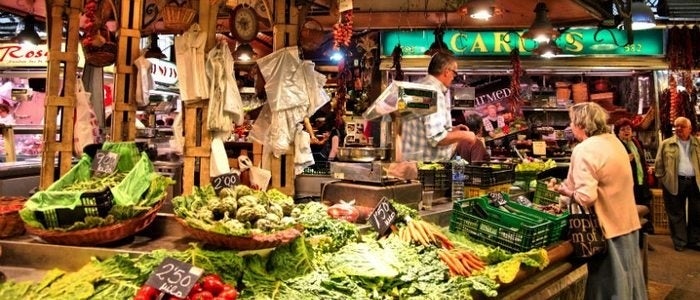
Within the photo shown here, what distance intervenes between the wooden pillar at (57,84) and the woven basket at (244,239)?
3.61 metres

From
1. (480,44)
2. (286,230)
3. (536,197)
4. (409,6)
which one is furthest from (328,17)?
(286,230)

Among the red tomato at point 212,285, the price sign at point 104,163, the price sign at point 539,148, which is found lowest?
the red tomato at point 212,285

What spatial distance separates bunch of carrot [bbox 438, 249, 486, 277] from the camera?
3.09 meters

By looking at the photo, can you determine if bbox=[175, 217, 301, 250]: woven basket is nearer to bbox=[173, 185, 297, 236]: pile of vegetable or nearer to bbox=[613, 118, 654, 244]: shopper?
bbox=[173, 185, 297, 236]: pile of vegetable

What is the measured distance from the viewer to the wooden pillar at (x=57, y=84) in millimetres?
5543

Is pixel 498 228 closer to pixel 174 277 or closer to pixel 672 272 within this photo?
pixel 174 277

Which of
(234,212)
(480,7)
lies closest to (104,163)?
(234,212)

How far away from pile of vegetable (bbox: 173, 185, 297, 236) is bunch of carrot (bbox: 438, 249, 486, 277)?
923 mm

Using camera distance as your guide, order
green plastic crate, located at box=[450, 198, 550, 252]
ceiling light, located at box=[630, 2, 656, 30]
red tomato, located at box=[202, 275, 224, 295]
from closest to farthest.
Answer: red tomato, located at box=[202, 275, 224, 295] < green plastic crate, located at box=[450, 198, 550, 252] < ceiling light, located at box=[630, 2, 656, 30]

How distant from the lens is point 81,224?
2.81 metres

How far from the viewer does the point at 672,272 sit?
7.51 meters

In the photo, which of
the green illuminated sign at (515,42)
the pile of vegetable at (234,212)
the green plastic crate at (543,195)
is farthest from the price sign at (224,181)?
the green illuminated sign at (515,42)

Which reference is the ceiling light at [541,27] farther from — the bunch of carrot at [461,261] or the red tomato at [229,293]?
the red tomato at [229,293]

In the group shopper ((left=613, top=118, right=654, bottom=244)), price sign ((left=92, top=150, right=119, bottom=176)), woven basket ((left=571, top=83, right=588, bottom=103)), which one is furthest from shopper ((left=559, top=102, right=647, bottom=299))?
woven basket ((left=571, top=83, right=588, bottom=103))
